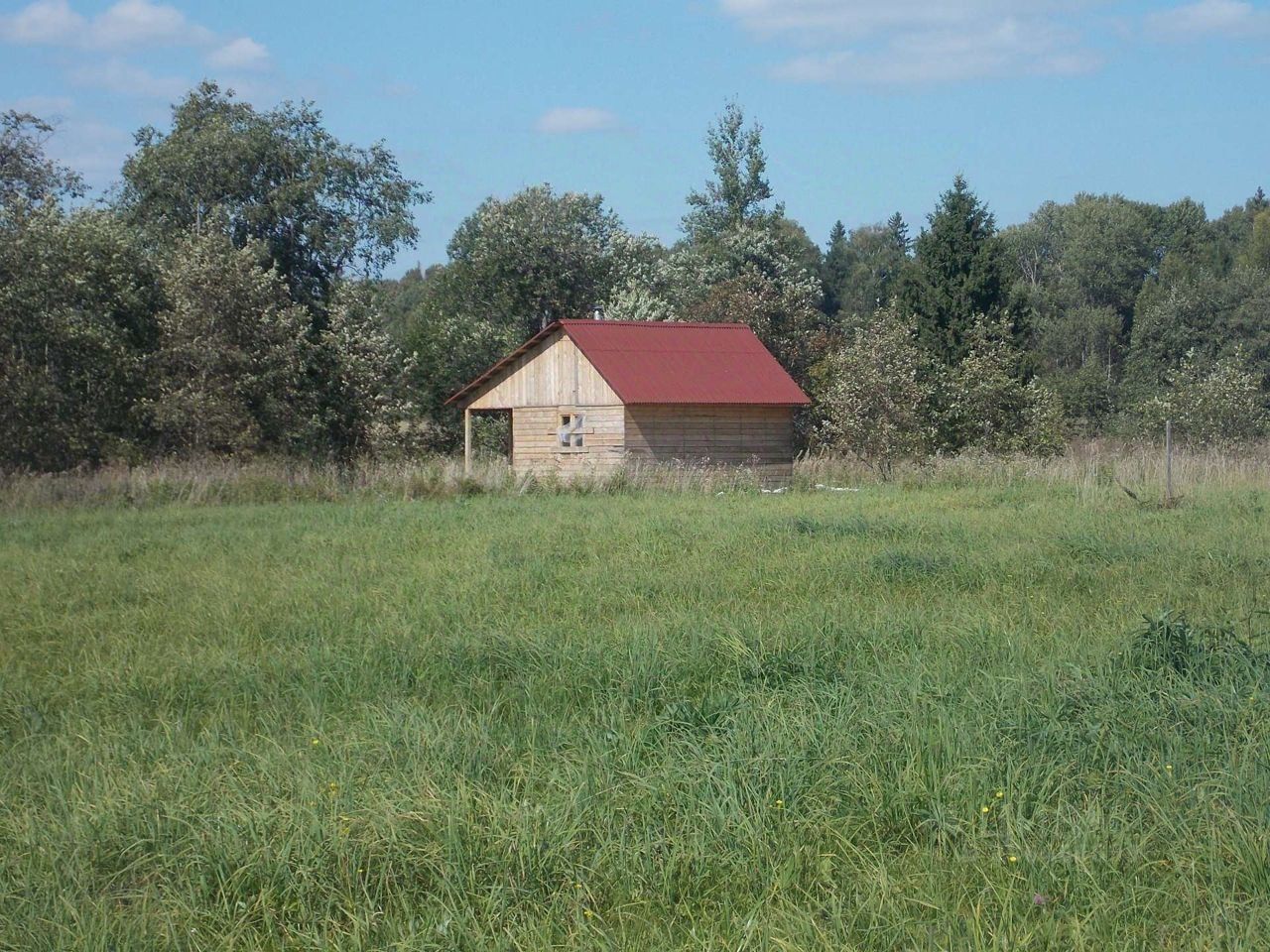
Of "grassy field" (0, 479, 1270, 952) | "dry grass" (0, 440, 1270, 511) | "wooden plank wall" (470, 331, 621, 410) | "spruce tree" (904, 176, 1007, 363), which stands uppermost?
"spruce tree" (904, 176, 1007, 363)

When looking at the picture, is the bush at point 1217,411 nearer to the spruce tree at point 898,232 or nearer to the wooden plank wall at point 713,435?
the wooden plank wall at point 713,435

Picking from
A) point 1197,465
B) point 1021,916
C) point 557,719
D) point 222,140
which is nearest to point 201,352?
point 222,140

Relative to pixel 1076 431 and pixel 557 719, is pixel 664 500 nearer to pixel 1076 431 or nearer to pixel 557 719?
pixel 557 719

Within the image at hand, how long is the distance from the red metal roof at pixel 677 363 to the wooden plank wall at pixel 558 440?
1208 mm

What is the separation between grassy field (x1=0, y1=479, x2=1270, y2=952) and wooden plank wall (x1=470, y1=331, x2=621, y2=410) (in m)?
22.0

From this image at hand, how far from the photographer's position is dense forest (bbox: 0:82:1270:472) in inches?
1177

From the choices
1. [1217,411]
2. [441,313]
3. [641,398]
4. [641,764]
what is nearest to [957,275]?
[1217,411]

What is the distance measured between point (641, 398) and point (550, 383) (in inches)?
146

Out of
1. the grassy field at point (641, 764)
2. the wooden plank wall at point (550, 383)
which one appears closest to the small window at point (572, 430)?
the wooden plank wall at point (550, 383)

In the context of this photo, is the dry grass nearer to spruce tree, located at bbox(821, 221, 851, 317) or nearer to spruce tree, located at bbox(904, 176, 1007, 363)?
spruce tree, located at bbox(904, 176, 1007, 363)

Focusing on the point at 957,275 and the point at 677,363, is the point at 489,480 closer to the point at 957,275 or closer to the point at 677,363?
the point at 677,363

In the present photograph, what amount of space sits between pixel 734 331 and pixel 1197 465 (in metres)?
15.7

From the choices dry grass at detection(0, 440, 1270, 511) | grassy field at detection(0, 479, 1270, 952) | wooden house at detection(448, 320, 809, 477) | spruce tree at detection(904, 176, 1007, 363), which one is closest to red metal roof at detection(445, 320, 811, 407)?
wooden house at detection(448, 320, 809, 477)

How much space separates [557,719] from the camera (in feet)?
22.5
